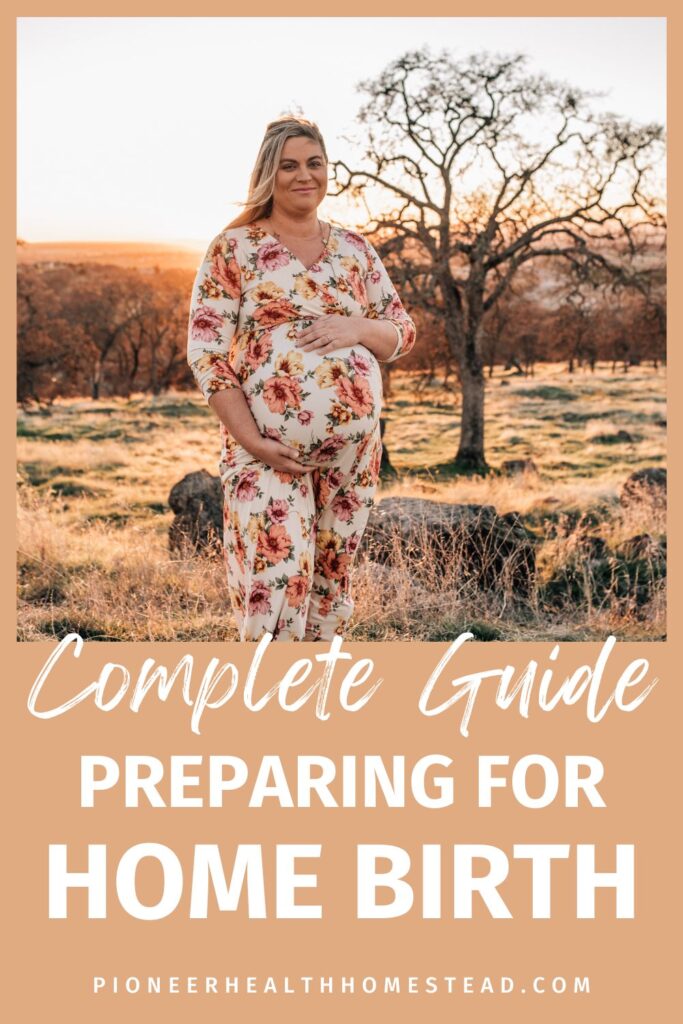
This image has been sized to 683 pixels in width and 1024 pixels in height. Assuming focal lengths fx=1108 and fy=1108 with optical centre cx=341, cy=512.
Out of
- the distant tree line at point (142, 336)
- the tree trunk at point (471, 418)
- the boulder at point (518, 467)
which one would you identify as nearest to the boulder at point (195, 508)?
the boulder at point (518, 467)

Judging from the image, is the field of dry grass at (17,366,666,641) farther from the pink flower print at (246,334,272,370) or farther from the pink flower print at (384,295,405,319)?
the pink flower print at (246,334,272,370)

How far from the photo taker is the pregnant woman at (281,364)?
381cm

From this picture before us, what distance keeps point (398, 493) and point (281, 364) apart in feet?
29.8

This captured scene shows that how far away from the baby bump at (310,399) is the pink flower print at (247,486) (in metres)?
0.16

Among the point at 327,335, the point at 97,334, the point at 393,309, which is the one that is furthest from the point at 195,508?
the point at 97,334

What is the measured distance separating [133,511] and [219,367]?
9.14 metres

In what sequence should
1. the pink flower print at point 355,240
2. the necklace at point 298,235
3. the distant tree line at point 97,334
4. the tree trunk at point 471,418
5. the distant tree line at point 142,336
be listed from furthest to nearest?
the distant tree line at point 142,336
the distant tree line at point 97,334
the tree trunk at point 471,418
the pink flower print at point 355,240
the necklace at point 298,235

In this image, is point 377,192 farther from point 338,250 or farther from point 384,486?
point 338,250

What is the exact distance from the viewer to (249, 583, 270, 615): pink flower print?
3.84 meters

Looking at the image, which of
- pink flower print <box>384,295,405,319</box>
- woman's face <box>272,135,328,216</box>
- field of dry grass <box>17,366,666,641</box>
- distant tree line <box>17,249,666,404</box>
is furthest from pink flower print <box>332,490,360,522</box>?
distant tree line <box>17,249,666,404</box>

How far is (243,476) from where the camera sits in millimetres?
3924

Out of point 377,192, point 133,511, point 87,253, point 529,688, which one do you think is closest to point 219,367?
point 529,688

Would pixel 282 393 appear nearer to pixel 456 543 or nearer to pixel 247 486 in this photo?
pixel 247 486

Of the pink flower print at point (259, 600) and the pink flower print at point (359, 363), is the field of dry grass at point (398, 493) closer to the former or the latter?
the pink flower print at point (259, 600)
